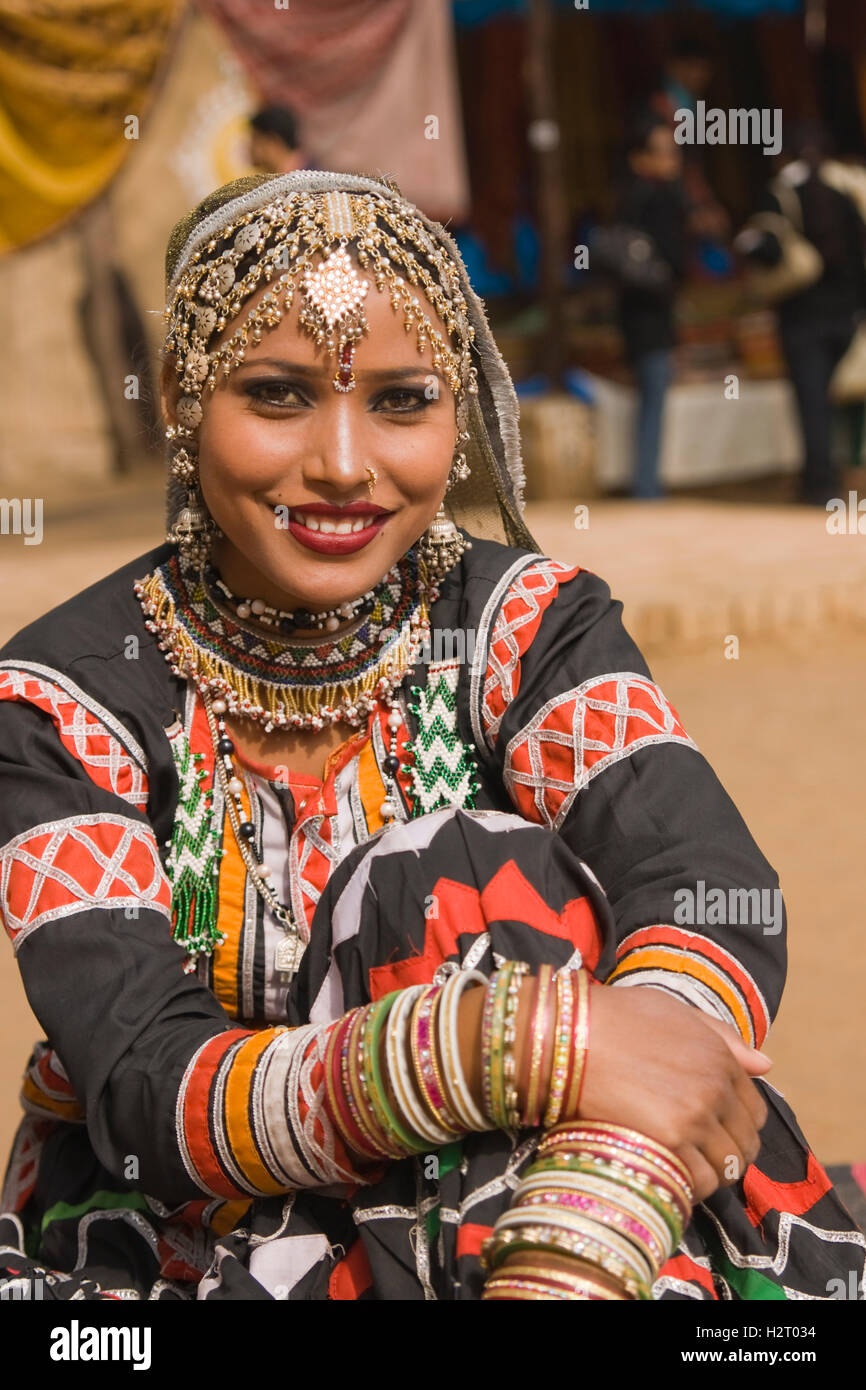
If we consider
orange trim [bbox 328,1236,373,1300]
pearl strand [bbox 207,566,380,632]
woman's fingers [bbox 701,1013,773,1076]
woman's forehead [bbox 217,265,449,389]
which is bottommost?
orange trim [bbox 328,1236,373,1300]

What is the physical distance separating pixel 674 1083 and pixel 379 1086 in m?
0.29

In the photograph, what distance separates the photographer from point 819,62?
455 inches

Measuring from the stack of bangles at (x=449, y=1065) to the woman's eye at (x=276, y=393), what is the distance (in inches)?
28.3

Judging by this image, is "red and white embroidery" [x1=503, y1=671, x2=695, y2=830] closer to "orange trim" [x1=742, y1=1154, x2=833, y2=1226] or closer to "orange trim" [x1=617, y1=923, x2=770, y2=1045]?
"orange trim" [x1=617, y1=923, x2=770, y2=1045]

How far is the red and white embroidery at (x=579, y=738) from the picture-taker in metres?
1.85

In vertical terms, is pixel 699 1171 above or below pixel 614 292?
below

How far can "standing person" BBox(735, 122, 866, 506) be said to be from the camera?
27.1 ft

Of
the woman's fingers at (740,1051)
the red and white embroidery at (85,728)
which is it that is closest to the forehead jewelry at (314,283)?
the red and white embroidery at (85,728)

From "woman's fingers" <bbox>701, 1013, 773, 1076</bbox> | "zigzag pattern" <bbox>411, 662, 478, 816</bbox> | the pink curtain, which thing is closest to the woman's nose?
"zigzag pattern" <bbox>411, 662, 478, 816</bbox>

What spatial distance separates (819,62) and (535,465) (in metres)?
4.99

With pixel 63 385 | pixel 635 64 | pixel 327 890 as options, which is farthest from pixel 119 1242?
pixel 635 64

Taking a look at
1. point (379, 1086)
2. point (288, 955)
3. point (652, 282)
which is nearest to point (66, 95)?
point (652, 282)

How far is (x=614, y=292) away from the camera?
31.3 ft

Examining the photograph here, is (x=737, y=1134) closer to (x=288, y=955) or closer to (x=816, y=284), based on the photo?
(x=288, y=955)
